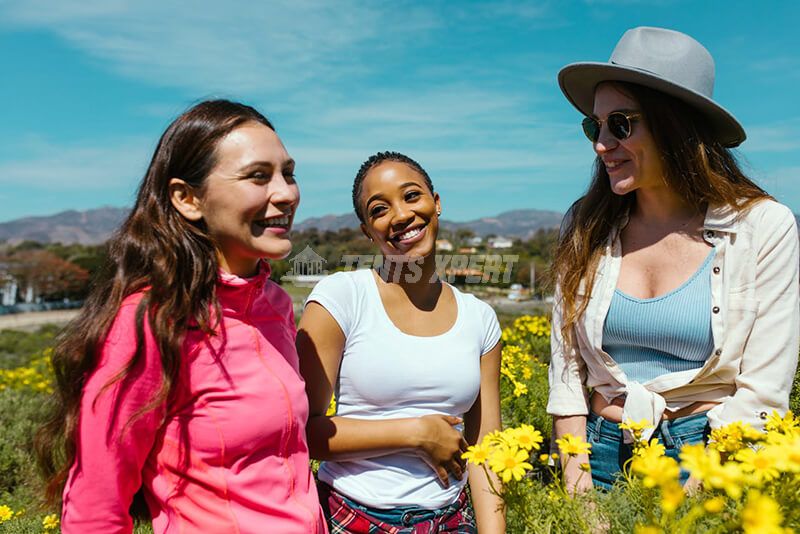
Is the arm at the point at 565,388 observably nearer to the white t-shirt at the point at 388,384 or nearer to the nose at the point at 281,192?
the white t-shirt at the point at 388,384

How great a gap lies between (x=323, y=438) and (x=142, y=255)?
69 centimetres

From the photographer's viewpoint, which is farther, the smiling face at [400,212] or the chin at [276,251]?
the smiling face at [400,212]

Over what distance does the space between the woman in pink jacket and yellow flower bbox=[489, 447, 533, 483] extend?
535 millimetres

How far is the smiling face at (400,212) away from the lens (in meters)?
2.08

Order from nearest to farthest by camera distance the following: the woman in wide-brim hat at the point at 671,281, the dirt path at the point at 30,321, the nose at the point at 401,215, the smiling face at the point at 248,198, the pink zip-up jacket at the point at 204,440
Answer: the pink zip-up jacket at the point at 204,440, the smiling face at the point at 248,198, the woman in wide-brim hat at the point at 671,281, the nose at the point at 401,215, the dirt path at the point at 30,321

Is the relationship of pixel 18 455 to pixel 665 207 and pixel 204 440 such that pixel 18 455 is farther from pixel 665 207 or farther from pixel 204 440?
pixel 665 207

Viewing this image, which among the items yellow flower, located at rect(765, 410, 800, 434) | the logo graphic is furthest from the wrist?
the logo graphic

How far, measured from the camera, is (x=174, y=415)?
1.48 m

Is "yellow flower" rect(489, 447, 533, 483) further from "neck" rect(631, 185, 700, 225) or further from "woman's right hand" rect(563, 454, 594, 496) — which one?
"neck" rect(631, 185, 700, 225)

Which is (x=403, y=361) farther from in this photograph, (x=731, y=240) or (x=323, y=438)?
(x=731, y=240)

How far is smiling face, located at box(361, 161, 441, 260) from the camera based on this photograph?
208 cm

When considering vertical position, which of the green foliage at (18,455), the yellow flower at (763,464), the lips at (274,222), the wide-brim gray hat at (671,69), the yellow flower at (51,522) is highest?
the wide-brim gray hat at (671,69)

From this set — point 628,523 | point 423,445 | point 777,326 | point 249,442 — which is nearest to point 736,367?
point 777,326

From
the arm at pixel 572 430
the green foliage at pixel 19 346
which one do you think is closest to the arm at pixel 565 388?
the arm at pixel 572 430
